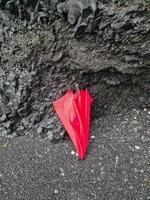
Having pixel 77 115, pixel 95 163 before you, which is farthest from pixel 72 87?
pixel 95 163

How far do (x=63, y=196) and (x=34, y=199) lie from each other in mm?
228

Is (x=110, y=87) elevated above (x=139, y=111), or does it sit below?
above

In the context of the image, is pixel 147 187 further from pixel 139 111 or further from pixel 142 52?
pixel 142 52

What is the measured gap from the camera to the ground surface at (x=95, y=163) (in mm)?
2211

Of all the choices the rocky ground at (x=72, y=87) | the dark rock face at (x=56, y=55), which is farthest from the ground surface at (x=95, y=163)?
the dark rock face at (x=56, y=55)

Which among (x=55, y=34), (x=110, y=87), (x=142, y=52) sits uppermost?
(x=55, y=34)

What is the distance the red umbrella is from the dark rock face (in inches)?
4.0

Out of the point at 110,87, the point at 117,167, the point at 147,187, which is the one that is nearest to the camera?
the point at 147,187

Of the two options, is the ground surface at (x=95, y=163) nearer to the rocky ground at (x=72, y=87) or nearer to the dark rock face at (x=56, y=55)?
the rocky ground at (x=72, y=87)

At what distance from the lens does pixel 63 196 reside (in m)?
2.19

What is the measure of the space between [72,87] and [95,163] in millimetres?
778

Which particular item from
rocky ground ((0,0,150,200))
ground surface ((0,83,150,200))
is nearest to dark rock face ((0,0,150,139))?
rocky ground ((0,0,150,200))

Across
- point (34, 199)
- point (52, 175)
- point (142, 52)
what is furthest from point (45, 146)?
point (142, 52)

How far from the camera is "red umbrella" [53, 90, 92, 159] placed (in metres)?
2.45
